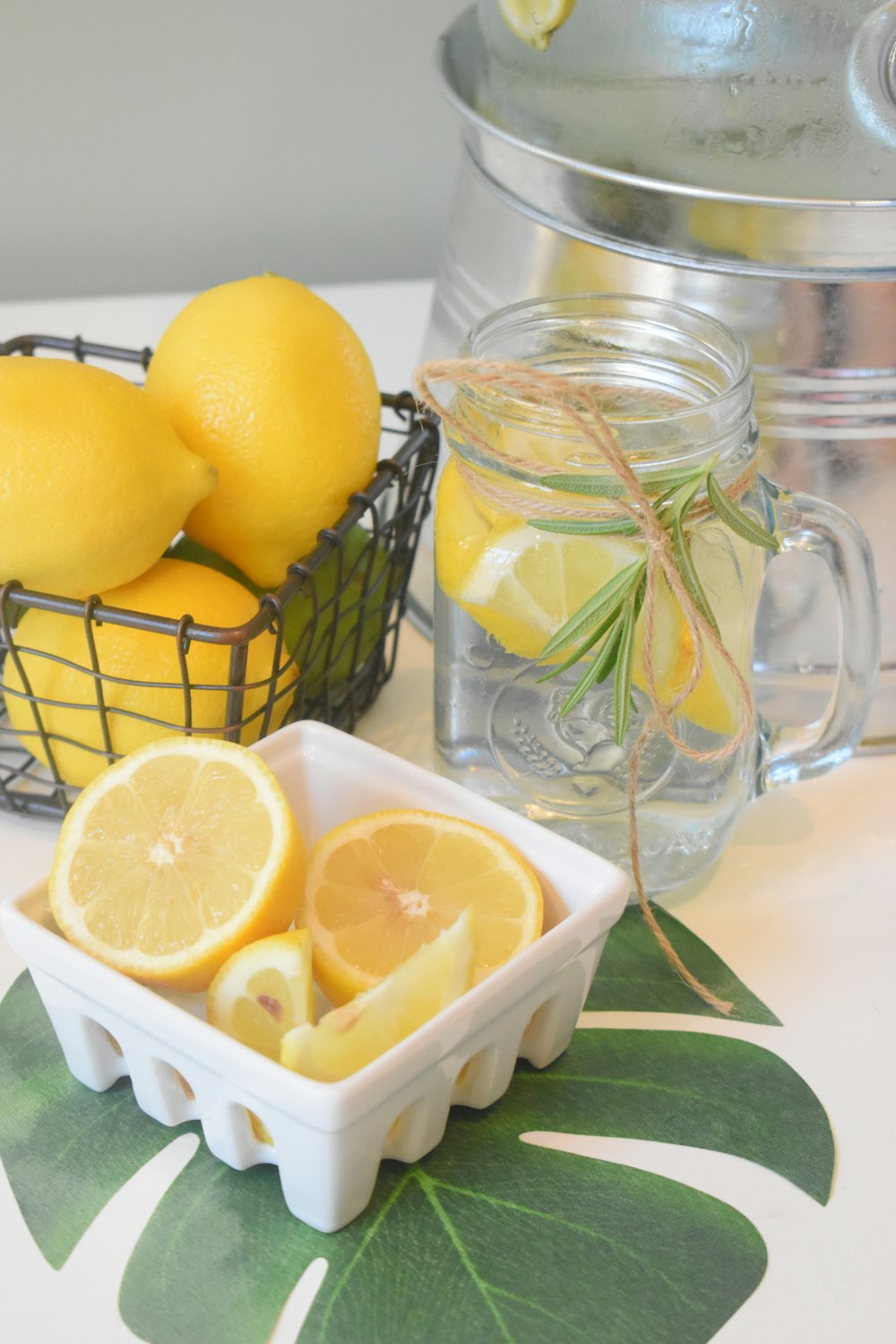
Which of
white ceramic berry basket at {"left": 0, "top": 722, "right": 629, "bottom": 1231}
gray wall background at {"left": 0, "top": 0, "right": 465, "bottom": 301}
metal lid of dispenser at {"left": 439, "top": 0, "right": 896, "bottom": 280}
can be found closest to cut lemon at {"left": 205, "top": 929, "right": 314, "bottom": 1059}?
white ceramic berry basket at {"left": 0, "top": 722, "right": 629, "bottom": 1231}

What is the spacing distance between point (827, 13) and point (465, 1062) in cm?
36

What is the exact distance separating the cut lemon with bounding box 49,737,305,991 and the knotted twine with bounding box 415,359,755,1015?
12 centimetres

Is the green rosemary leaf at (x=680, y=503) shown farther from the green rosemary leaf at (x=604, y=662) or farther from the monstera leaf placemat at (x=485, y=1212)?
the monstera leaf placemat at (x=485, y=1212)

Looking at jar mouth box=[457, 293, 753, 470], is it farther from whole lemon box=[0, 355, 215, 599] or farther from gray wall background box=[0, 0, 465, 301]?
gray wall background box=[0, 0, 465, 301]

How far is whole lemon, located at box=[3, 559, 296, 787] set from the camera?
445 mm

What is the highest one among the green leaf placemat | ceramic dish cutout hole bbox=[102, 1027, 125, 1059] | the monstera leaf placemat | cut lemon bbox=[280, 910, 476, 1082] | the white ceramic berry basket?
cut lemon bbox=[280, 910, 476, 1082]

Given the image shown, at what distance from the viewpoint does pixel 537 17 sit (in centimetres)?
47

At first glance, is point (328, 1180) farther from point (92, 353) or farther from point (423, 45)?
point (423, 45)

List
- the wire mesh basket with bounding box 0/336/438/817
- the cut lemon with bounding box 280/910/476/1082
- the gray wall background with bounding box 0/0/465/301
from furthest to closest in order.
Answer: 1. the gray wall background with bounding box 0/0/465/301
2. the wire mesh basket with bounding box 0/336/438/817
3. the cut lemon with bounding box 280/910/476/1082

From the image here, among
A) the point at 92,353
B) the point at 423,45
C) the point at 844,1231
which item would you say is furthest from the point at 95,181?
the point at 844,1231

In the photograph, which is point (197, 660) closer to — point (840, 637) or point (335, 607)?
point (335, 607)

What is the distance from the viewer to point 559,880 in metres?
0.40

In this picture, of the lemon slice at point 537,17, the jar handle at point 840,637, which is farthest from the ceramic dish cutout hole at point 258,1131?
the lemon slice at point 537,17

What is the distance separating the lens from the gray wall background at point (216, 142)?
0.82m
